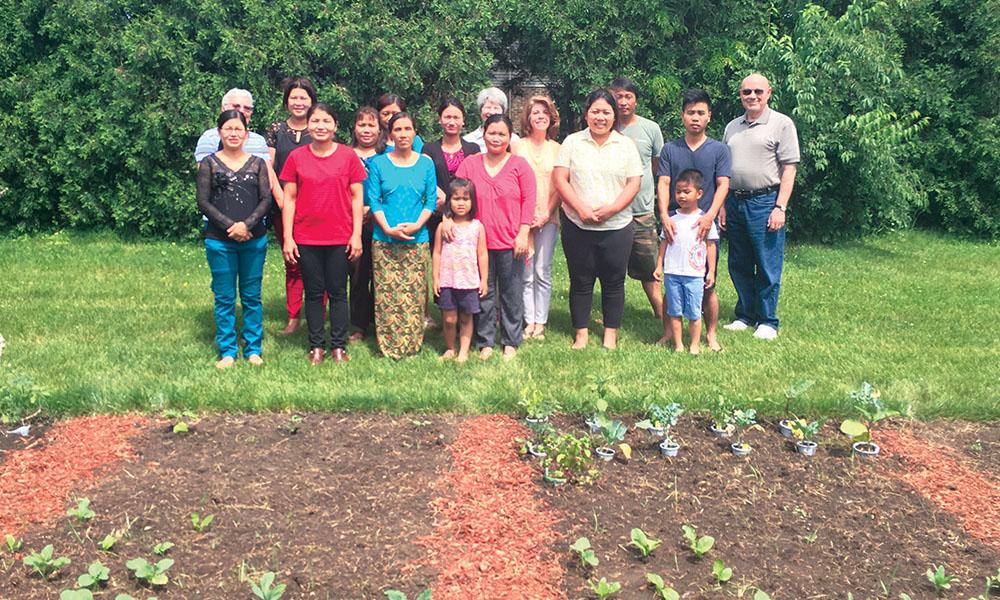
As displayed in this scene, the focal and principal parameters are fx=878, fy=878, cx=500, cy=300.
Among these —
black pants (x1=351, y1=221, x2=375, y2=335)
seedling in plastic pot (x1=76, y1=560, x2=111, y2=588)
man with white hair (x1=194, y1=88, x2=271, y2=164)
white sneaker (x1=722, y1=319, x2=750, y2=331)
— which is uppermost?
man with white hair (x1=194, y1=88, x2=271, y2=164)

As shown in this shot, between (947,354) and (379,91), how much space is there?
7447mm

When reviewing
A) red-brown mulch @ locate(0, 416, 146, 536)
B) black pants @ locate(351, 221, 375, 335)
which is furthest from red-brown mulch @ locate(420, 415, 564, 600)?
Answer: black pants @ locate(351, 221, 375, 335)

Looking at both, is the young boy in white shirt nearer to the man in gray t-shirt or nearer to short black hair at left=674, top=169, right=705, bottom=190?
short black hair at left=674, top=169, right=705, bottom=190

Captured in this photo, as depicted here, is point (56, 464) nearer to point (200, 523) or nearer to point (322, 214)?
point (200, 523)

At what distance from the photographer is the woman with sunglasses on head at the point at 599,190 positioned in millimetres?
6250

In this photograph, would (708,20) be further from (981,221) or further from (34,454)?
(34,454)

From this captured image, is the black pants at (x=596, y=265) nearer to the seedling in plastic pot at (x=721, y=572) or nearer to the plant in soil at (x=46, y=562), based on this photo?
the seedling in plastic pot at (x=721, y=572)

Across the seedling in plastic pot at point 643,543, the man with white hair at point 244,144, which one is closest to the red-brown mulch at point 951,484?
the seedling in plastic pot at point 643,543

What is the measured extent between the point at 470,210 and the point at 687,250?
1590mm

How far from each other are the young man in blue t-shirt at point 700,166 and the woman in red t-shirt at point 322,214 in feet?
7.35

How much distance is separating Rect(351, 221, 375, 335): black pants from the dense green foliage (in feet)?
15.4

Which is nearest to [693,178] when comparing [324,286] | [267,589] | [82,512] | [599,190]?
[599,190]

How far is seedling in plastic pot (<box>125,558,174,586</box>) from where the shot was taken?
10.7 ft

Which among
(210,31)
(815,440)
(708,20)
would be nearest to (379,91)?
(210,31)
